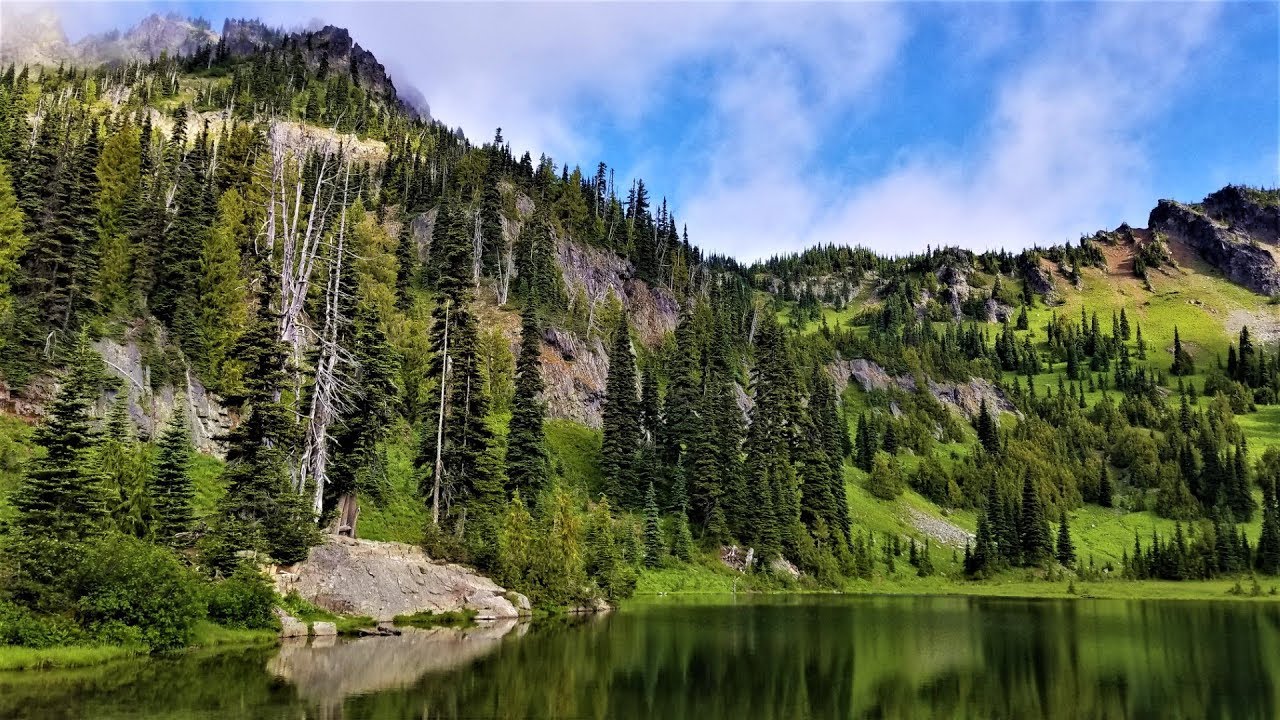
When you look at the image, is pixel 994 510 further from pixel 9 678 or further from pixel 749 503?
pixel 9 678

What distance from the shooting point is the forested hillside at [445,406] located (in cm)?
3897

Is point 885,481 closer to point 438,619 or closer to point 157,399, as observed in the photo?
point 438,619

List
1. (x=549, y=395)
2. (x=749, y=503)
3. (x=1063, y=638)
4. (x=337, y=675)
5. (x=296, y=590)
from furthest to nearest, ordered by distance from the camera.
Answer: (x=549, y=395) < (x=749, y=503) < (x=1063, y=638) < (x=296, y=590) < (x=337, y=675)

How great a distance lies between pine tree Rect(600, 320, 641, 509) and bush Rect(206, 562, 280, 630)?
2022 inches

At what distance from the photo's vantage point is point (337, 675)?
24.2 metres

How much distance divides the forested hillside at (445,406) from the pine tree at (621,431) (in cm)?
34

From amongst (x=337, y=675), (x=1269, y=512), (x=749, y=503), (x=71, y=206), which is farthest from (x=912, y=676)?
(x=1269, y=512)

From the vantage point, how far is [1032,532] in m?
121

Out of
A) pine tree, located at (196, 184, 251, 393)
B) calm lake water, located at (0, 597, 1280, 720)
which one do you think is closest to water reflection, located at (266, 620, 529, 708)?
calm lake water, located at (0, 597, 1280, 720)

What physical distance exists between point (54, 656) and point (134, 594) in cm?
337

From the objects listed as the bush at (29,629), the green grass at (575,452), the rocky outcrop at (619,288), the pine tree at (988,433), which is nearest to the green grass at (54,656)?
the bush at (29,629)

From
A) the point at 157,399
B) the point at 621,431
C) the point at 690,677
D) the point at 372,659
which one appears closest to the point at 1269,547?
the point at 621,431

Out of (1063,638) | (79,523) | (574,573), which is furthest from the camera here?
(574,573)

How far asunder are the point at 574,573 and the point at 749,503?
3985 cm
